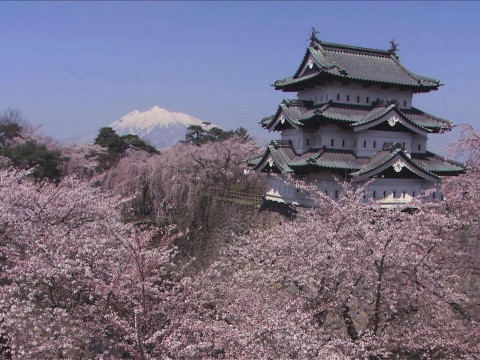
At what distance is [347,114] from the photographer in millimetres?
19703

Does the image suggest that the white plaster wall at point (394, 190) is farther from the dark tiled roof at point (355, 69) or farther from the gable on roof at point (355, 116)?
the dark tiled roof at point (355, 69)

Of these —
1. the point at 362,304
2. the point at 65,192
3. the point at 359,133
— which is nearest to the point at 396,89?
the point at 359,133

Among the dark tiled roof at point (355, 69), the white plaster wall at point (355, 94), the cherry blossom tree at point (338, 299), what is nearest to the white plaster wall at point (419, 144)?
the white plaster wall at point (355, 94)

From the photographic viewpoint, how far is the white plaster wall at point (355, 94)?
2034 centimetres

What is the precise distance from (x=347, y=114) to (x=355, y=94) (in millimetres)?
1589

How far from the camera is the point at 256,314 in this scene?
8055mm

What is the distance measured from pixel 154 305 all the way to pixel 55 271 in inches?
79.7

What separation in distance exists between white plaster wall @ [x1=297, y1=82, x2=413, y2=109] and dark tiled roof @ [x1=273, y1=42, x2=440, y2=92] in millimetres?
547

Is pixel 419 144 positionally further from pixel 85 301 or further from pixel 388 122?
pixel 85 301

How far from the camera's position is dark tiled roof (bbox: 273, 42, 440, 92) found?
1978 cm

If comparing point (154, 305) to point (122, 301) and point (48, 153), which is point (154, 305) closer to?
point (122, 301)

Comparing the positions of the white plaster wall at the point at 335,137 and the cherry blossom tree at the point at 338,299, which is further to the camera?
the white plaster wall at the point at 335,137

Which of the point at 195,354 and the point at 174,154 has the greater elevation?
the point at 174,154

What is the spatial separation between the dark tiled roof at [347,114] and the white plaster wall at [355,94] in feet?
1.24
